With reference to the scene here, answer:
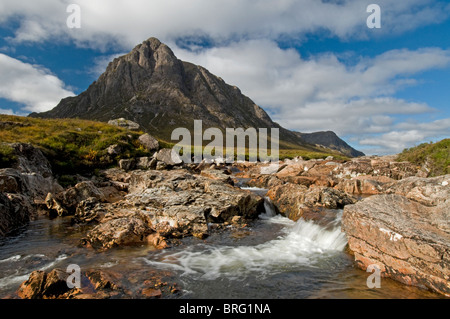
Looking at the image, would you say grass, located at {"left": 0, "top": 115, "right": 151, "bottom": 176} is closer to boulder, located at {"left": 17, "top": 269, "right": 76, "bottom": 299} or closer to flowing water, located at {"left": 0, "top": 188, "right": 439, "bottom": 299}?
flowing water, located at {"left": 0, "top": 188, "right": 439, "bottom": 299}

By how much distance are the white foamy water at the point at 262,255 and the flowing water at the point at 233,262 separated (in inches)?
1.3

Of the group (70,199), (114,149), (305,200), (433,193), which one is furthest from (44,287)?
(114,149)

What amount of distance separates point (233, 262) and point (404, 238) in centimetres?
622

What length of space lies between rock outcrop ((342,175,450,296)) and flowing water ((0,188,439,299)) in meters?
0.53

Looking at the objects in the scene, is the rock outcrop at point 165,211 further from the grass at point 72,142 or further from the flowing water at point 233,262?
the grass at point 72,142

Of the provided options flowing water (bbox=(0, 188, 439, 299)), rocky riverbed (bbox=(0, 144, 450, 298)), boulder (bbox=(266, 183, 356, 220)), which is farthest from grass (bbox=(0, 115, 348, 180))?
boulder (bbox=(266, 183, 356, 220))

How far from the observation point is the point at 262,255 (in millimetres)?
10703

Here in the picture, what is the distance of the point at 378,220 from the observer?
898 centimetres

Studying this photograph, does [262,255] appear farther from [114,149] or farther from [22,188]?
[114,149]

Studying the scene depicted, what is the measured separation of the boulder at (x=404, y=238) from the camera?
281 inches

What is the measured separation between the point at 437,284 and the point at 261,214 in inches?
444

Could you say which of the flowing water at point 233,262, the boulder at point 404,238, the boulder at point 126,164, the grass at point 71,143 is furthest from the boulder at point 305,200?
the grass at point 71,143
